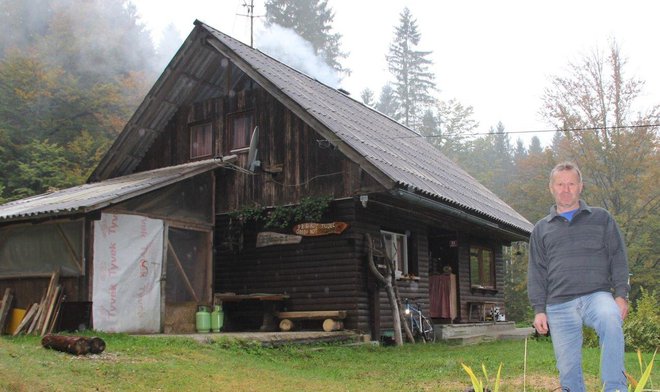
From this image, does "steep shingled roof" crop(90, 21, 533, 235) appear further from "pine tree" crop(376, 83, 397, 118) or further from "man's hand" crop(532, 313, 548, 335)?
"pine tree" crop(376, 83, 397, 118)

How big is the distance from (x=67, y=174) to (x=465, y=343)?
17.4m

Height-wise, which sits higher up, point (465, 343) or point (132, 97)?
point (132, 97)

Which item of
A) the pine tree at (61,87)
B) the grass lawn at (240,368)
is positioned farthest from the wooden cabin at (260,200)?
the pine tree at (61,87)

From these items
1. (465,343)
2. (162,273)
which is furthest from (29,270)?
(465,343)

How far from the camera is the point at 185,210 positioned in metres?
12.9

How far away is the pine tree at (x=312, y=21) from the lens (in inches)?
1812

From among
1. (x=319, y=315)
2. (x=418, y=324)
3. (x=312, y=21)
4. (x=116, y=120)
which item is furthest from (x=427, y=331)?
(x=312, y=21)

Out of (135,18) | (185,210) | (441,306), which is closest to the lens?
(185,210)

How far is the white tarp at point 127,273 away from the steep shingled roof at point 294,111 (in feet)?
11.9

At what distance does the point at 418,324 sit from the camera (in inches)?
570

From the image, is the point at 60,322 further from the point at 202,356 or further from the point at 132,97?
the point at 132,97

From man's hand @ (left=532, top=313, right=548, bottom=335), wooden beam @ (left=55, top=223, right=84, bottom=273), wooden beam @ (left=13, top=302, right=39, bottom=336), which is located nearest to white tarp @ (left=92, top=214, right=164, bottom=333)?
wooden beam @ (left=55, top=223, right=84, bottom=273)

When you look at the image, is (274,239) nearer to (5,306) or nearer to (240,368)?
(5,306)

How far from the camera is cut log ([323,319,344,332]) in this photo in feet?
40.6
